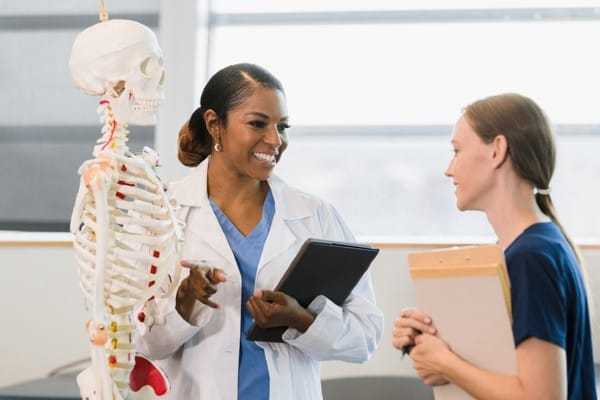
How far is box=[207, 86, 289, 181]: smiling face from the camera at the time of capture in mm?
2141

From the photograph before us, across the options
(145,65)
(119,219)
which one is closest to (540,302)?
(119,219)

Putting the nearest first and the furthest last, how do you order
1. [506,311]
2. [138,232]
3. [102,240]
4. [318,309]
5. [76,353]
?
[506,311] → [102,240] → [138,232] → [318,309] → [76,353]

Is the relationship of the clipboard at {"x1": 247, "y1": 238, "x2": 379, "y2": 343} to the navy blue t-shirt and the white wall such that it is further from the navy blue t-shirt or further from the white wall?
the white wall

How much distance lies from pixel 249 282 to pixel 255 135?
351 mm

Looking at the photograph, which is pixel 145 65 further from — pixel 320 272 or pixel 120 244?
pixel 320 272

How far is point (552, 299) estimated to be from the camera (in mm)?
1392

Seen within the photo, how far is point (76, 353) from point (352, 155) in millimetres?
1370

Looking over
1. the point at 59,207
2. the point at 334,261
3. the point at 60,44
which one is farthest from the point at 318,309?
the point at 60,44

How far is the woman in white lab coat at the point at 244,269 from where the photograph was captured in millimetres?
1986

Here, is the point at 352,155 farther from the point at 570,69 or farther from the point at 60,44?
the point at 60,44

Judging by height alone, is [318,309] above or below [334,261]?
below

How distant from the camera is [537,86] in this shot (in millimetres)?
3703

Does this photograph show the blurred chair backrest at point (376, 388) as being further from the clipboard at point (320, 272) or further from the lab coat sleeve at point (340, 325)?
the clipboard at point (320, 272)

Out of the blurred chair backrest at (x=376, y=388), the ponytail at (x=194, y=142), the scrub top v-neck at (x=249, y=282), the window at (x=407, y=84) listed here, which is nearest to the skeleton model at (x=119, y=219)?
the scrub top v-neck at (x=249, y=282)
